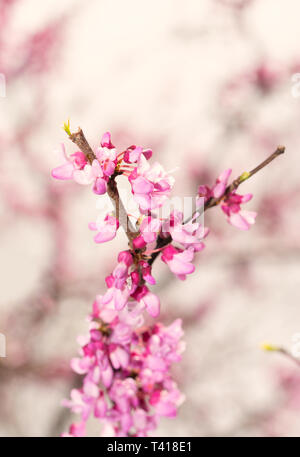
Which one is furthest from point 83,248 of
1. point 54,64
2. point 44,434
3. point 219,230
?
point 44,434

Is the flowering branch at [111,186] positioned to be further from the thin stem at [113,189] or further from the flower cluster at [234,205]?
the flower cluster at [234,205]

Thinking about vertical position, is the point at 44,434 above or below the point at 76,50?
below

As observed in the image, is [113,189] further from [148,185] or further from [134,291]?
[134,291]

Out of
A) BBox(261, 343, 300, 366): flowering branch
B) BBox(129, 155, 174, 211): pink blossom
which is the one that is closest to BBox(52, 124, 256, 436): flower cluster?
BBox(129, 155, 174, 211): pink blossom

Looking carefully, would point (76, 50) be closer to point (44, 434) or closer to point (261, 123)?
point (261, 123)

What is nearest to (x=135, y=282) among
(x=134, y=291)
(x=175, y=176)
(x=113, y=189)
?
(x=134, y=291)

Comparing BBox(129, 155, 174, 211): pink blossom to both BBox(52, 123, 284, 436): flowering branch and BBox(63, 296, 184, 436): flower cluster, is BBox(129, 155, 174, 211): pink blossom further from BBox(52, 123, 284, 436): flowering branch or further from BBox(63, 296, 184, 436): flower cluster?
BBox(63, 296, 184, 436): flower cluster
